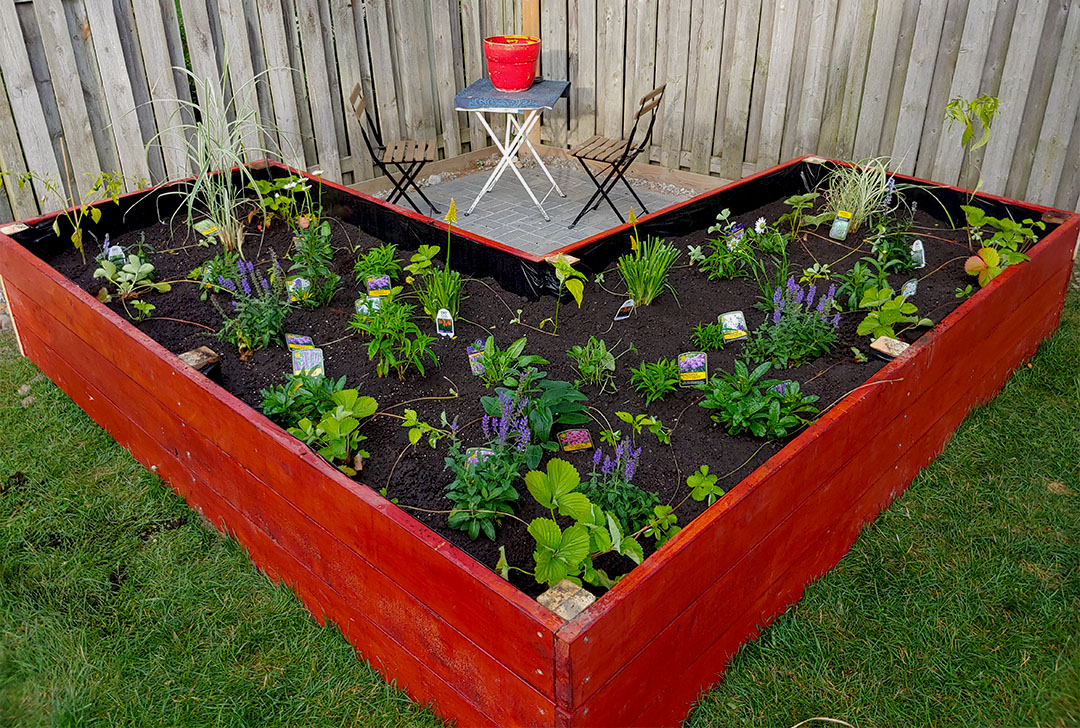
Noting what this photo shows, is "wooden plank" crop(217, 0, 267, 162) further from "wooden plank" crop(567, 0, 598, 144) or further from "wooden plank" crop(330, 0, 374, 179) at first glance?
"wooden plank" crop(567, 0, 598, 144)

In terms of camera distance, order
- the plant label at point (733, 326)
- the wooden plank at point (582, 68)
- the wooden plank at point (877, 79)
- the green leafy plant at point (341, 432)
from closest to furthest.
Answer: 1. the green leafy plant at point (341, 432)
2. the plant label at point (733, 326)
3. the wooden plank at point (877, 79)
4. the wooden plank at point (582, 68)

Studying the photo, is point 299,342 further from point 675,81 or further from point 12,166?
point 675,81

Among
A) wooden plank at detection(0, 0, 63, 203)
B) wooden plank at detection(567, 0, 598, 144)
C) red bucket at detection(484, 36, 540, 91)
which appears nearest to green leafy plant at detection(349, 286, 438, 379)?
wooden plank at detection(0, 0, 63, 203)

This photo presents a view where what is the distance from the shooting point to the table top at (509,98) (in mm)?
5461

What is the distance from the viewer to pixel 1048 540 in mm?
2887

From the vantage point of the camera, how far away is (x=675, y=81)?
20.7 feet

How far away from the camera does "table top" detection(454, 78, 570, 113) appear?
5461mm

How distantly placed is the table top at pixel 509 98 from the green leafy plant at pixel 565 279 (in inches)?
92.3

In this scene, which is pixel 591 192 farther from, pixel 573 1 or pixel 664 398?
pixel 664 398

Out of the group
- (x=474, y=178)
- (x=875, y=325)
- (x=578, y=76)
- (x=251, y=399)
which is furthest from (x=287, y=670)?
(x=578, y=76)

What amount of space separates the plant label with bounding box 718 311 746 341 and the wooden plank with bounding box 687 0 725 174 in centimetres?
331

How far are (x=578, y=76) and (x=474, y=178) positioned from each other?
1221 millimetres

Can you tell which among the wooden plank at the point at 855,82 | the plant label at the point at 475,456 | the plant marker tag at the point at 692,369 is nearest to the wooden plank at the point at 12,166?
the plant label at the point at 475,456

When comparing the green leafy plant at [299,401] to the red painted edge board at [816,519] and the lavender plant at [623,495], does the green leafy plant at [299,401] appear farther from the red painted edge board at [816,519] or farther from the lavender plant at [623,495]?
the red painted edge board at [816,519]
